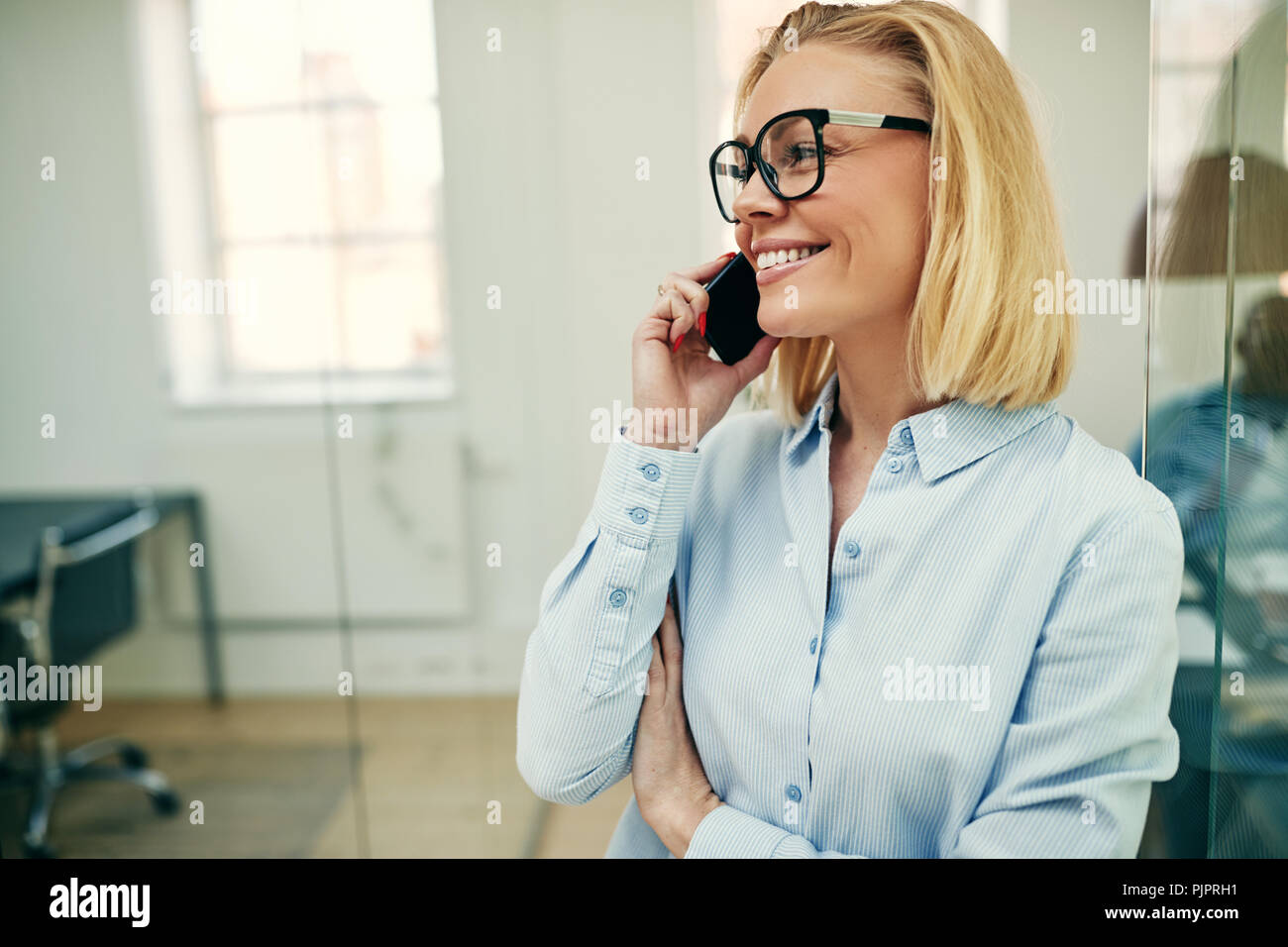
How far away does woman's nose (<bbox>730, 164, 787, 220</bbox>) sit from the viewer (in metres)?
0.74

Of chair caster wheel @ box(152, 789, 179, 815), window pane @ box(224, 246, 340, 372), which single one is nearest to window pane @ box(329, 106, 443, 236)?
window pane @ box(224, 246, 340, 372)

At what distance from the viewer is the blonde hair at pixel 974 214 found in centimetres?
69

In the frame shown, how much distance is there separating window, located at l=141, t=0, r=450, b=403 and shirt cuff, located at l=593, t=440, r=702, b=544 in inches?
28.5

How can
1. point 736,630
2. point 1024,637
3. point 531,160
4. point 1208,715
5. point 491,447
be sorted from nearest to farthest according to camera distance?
point 1024,637, point 736,630, point 1208,715, point 531,160, point 491,447

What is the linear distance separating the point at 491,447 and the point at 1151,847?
1.18 metres

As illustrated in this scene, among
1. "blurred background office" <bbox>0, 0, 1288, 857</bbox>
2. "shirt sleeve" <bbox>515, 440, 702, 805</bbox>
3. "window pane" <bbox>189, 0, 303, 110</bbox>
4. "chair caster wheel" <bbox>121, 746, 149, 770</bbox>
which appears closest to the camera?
"shirt sleeve" <bbox>515, 440, 702, 805</bbox>

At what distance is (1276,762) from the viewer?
87cm

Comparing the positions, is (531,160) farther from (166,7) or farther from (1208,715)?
(1208,715)

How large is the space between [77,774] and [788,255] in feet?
4.54

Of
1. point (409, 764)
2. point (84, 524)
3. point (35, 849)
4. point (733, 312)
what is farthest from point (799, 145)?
point (35, 849)

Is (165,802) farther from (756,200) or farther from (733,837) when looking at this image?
(756,200)

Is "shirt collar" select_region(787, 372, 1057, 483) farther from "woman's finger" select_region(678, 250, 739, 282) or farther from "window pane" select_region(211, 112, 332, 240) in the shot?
"window pane" select_region(211, 112, 332, 240)

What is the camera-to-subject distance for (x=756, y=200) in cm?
74
